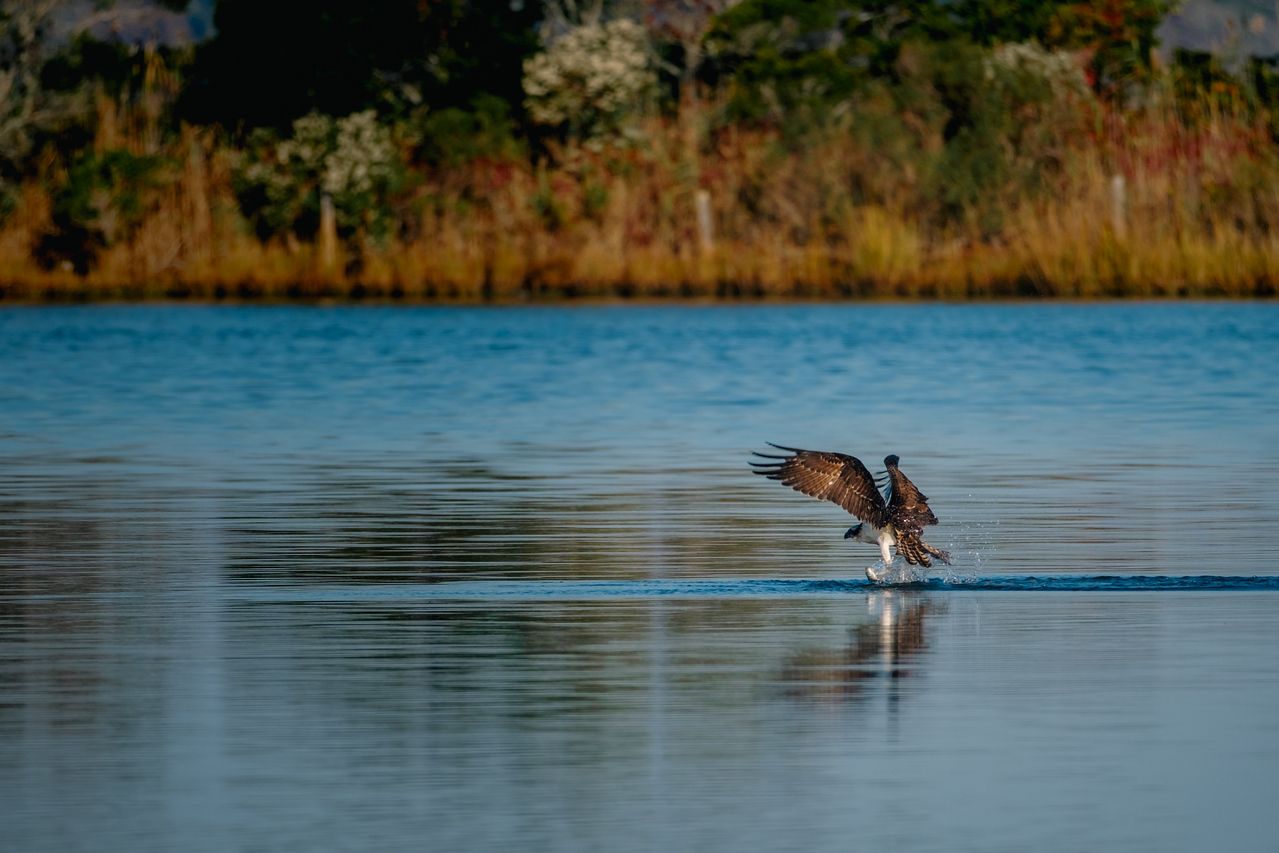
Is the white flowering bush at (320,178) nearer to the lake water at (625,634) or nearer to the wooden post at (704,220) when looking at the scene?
the wooden post at (704,220)

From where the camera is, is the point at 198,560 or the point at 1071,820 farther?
the point at 198,560

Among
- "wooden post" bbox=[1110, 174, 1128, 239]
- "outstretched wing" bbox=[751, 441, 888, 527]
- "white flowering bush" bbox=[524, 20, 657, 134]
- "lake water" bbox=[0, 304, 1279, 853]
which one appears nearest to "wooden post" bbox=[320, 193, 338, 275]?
"white flowering bush" bbox=[524, 20, 657, 134]

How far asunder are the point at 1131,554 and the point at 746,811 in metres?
5.75

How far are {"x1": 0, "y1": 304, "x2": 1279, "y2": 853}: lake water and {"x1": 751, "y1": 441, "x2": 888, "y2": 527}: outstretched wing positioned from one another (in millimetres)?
306

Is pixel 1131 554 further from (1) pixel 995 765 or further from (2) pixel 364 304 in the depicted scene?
(2) pixel 364 304

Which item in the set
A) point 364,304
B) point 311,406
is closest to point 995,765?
point 311,406

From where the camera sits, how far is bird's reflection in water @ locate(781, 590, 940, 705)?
8.82 m

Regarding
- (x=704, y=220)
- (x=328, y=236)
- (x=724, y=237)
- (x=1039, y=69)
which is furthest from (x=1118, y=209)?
(x=328, y=236)

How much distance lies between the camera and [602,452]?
745 inches

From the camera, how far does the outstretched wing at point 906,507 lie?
11.5 m

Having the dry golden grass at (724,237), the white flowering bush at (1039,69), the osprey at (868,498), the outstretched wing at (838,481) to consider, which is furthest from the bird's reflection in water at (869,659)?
the white flowering bush at (1039,69)

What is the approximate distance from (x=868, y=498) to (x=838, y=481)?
136 millimetres

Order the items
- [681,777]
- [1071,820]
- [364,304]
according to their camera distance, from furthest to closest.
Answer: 1. [364,304]
2. [681,777]
3. [1071,820]

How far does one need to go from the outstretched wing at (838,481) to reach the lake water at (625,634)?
1.00 ft
